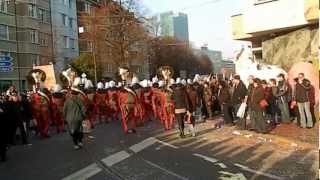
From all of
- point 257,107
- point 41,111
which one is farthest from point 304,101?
point 41,111

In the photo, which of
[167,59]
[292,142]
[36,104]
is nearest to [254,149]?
[292,142]

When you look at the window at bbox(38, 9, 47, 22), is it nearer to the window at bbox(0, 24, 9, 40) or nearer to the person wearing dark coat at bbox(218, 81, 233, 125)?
the window at bbox(0, 24, 9, 40)

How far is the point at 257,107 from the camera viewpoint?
65.7 feet

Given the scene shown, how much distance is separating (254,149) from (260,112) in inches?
155

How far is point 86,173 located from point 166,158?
8.26 ft

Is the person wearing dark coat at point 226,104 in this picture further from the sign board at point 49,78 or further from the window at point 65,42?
the window at point 65,42

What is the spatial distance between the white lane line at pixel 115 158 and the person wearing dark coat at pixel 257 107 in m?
5.48

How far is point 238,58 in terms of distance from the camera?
36250 millimetres

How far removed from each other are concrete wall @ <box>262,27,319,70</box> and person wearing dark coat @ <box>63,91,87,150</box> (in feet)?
34.2

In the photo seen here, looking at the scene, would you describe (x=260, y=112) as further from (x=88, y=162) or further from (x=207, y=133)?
(x=88, y=162)

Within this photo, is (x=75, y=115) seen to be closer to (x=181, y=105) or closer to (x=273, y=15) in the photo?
(x=181, y=105)

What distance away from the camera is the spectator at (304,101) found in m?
20.3

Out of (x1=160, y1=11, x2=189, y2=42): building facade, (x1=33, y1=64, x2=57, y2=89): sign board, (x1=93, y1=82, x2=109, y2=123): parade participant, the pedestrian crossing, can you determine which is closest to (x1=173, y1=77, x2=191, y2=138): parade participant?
the pedestrian crossing

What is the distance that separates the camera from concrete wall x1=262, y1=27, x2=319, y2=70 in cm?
2541
